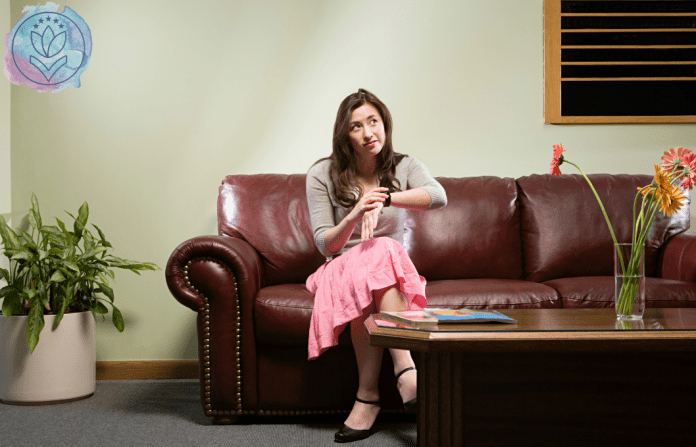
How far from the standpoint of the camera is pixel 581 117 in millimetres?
2973

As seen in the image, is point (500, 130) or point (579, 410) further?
point (500, 130)

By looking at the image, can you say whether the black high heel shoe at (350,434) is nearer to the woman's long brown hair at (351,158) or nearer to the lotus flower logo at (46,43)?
the woman's long brown hair at (351,158)

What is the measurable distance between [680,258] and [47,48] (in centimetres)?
303

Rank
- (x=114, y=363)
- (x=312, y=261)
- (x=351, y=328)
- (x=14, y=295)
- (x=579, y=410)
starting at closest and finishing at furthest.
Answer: (x=579, y=410)
(x=351, y=328)
(x=14, y=295)
(x=312, y=261)
(x=114, y=363)

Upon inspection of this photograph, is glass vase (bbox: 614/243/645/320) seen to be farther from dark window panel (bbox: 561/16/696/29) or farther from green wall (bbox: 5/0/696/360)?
dark window panel (bbox: 561/16/696/29)

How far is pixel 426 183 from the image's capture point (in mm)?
2145

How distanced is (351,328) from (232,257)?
0.48m

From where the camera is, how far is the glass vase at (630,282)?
4.60 feet

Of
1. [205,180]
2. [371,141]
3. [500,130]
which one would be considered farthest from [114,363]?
[500,130]

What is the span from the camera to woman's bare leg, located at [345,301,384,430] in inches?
73.3

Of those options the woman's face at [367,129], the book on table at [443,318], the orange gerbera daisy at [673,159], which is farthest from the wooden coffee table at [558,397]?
the woman's face at [367,129]

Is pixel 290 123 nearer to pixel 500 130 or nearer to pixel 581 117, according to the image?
pixel 500 130

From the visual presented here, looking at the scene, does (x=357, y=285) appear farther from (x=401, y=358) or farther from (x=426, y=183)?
(x=426, y=183)

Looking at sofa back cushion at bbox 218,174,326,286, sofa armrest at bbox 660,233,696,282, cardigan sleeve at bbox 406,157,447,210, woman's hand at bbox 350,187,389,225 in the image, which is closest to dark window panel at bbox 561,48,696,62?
sofa armrest at bbox 660,233,696,282
